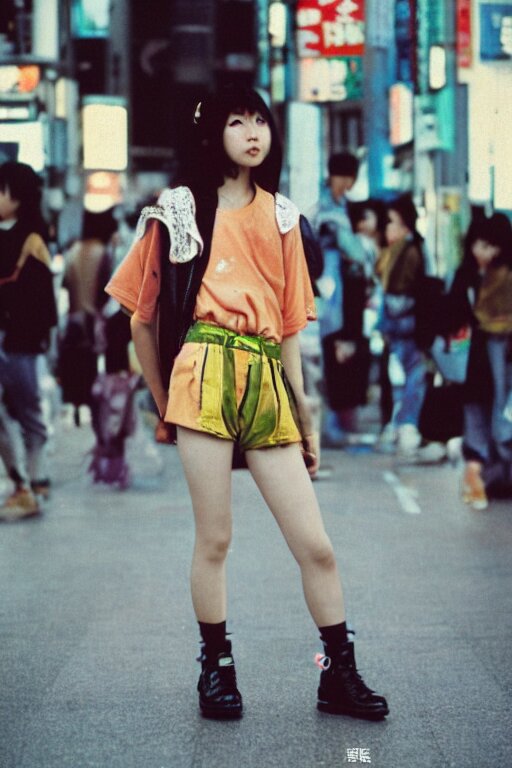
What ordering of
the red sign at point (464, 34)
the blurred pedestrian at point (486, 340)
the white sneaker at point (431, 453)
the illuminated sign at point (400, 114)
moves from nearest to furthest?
the blurred pedestrian at point (486, 340) < the white sneaker at point (431, 453) < the red sign at point (464, 34) < the illuminated sign at point (400, 114)

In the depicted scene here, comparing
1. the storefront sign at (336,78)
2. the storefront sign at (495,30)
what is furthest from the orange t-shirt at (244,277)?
the storefront sign at (336,78)

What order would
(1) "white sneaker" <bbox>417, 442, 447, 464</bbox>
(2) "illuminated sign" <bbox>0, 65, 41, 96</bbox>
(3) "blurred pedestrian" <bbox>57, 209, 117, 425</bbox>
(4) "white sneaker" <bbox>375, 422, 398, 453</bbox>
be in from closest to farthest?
(3) "blurred pedestrian" <bbox>57, 209, 117, 425</bbox> → (1) "white sneaker" <bbox>417, 442, 447, 464</bbox> → (4) "white sneaker" <bbox>375, 422, 398, 453</bbox> → (2) "illuminated sign" <bbox>0, 65, 41, 96</bbox>

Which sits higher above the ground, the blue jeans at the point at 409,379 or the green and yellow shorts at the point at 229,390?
the green and yellow shorts at the point at 229,390

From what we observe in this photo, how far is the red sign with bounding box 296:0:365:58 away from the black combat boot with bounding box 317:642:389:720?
15.8 m

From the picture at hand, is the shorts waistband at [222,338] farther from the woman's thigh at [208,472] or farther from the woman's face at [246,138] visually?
the woman's face at [246,138]

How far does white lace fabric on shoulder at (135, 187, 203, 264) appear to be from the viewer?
456 cm

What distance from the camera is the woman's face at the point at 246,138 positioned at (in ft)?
15.1

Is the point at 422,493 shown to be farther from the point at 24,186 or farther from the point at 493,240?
the point at 24,186

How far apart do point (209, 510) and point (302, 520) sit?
0.27 meters

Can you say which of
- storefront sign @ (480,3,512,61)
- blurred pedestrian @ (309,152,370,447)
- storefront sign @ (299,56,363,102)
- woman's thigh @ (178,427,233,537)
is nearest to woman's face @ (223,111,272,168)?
woman's thigh @ (178,427,233,537)

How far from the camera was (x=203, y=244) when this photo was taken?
456cm

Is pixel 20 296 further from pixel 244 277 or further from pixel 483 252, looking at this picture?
pixel 244 277

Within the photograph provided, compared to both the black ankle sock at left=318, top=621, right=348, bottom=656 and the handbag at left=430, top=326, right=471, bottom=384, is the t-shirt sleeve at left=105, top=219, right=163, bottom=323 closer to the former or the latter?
the black ankle sock at left=318, top=621, right=348, bottom=656

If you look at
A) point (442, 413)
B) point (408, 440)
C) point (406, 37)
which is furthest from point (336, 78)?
point (442, 413)
